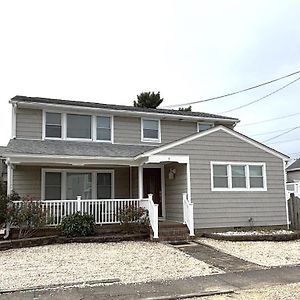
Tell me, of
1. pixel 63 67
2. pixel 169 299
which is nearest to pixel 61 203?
pixel 169 299

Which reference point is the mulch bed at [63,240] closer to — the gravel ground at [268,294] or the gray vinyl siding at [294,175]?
the gravel ground at [268,294]

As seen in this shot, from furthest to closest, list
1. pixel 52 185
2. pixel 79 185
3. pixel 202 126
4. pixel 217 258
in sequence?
pixel 202 126
pixel 79 185
pixel 52 185
pixel 217 258

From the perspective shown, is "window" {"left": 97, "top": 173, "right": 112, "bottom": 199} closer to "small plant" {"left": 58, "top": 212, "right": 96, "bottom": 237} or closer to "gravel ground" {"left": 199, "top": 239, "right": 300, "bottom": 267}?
"small plant" {"left": 58, "top": 212, "right": 96, "bottom": 237}

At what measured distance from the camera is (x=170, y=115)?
1733cm

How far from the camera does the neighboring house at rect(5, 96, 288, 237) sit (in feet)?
45.4

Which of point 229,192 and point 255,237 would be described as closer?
point 255,237

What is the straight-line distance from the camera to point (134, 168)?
16391 mm

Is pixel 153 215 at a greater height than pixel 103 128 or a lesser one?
lesser

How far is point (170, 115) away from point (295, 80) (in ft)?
20.0

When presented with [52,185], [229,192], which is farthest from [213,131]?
[52,185]

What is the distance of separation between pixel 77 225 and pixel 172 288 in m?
6.58

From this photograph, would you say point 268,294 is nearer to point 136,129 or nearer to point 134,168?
point 134,168

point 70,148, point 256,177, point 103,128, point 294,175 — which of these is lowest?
point 256,177

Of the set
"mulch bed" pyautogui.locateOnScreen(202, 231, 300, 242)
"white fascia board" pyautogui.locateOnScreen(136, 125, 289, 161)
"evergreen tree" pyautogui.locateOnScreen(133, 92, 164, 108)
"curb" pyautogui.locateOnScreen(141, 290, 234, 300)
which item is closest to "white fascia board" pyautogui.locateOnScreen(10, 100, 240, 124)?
"white fascia board" pyautogui.locateOnScreen(136, 125, 289, 161)
